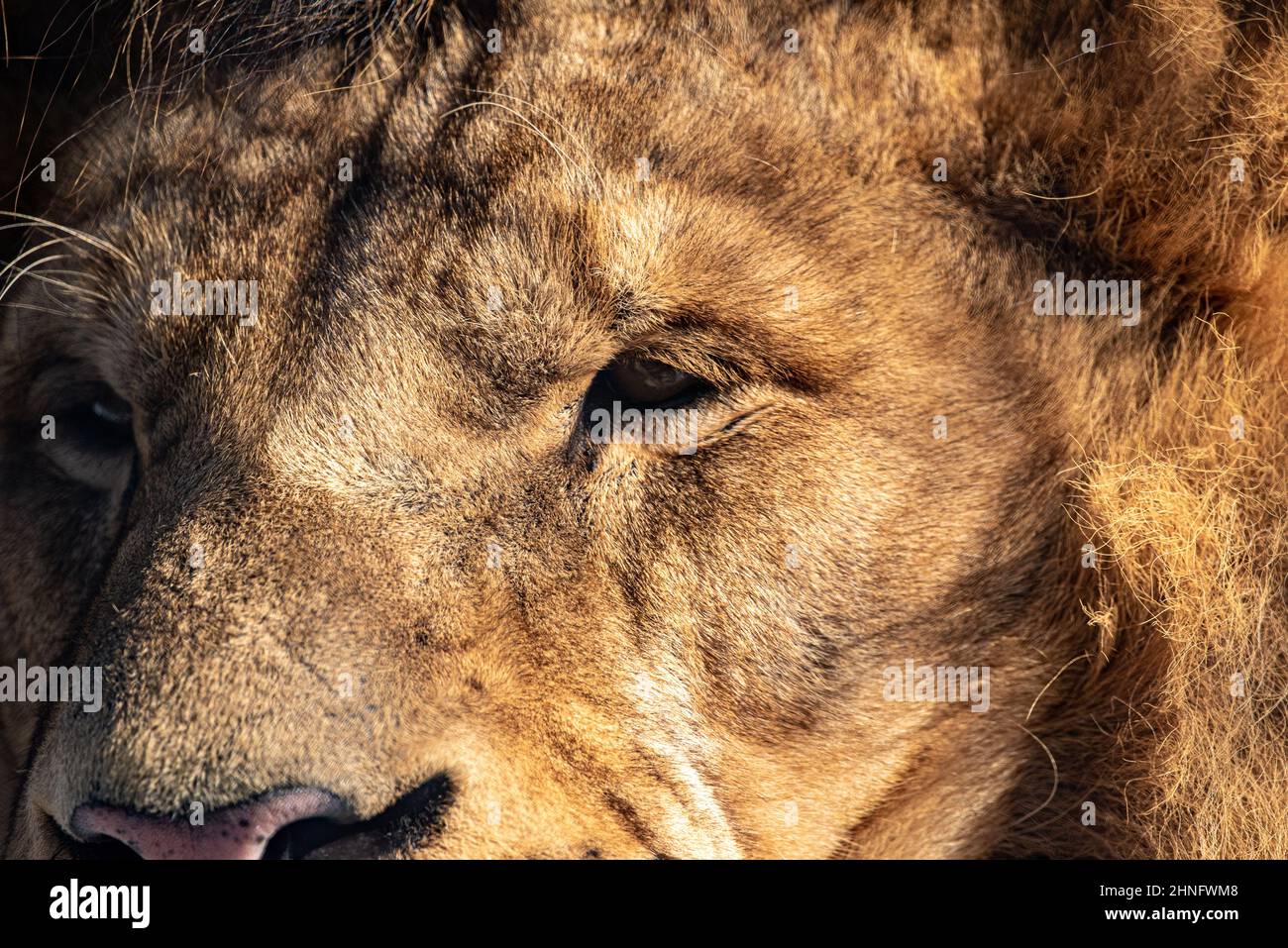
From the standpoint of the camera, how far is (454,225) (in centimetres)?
184

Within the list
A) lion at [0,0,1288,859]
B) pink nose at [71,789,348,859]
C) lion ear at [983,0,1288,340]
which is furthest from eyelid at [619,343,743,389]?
pink nose at [71,789,348,859]

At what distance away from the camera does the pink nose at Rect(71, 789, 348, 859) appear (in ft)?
5.24

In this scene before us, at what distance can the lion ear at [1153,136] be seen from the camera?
5.90 feet

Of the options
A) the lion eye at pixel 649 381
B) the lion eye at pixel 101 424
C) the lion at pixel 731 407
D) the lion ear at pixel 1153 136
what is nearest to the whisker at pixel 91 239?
the lion at pixel 731 407

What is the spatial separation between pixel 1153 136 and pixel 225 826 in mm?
1688

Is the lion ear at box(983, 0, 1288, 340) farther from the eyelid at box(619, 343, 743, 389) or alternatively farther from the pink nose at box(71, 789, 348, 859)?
the pink nose at box(71, 789, 348, 859)

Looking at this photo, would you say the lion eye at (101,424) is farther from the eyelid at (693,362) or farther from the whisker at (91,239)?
the eyelid at (693,362)

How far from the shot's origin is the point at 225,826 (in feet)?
5.25

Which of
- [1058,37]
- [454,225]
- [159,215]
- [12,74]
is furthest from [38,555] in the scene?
[1058,37]

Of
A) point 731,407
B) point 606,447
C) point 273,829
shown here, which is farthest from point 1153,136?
point 273,829

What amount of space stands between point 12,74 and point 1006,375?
1998 mm

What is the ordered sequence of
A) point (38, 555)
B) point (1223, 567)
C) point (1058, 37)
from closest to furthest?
1. point (1058, 37)
2. point (1223, 567)
3. point (38, 555)

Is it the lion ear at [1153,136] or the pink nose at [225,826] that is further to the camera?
the lion ear at [1153,136]

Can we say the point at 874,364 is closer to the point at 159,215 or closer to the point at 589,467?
the point at 589,467
